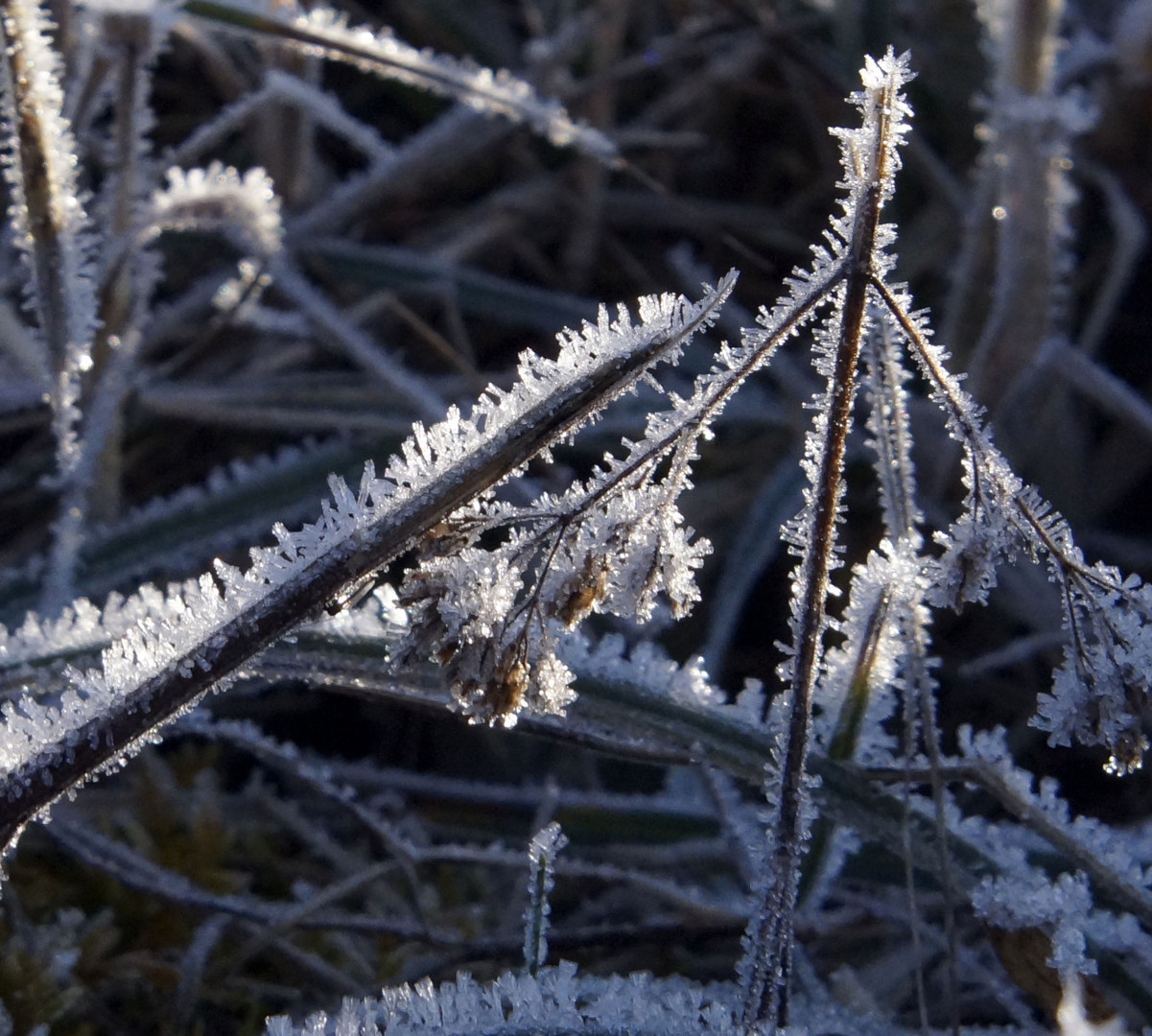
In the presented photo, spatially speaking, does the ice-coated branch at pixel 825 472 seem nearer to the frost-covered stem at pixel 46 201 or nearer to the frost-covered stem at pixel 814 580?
the frost-covered stem at pixel 814 580

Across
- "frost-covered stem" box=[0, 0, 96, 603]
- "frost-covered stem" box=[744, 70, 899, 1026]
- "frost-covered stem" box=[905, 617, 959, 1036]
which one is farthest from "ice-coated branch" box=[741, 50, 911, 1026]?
"frost-covered stem" box=[0, 0, 96, 603]

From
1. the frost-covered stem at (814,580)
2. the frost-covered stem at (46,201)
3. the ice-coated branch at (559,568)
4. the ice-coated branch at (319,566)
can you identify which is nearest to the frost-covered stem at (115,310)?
the frost-covered stem at (46,201)

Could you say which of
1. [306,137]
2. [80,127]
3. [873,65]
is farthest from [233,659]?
[306,137]

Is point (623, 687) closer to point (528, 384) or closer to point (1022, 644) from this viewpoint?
point (528, 384)

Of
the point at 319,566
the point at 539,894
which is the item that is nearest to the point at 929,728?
the point at 539,894

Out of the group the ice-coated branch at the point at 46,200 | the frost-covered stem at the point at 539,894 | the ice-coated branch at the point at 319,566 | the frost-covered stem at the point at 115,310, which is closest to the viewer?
the ice-coated branch at the point at 319,566

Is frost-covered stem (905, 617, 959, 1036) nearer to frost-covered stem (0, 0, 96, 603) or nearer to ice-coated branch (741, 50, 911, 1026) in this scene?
ice-coated branch (741, 50, 911, 1026)
